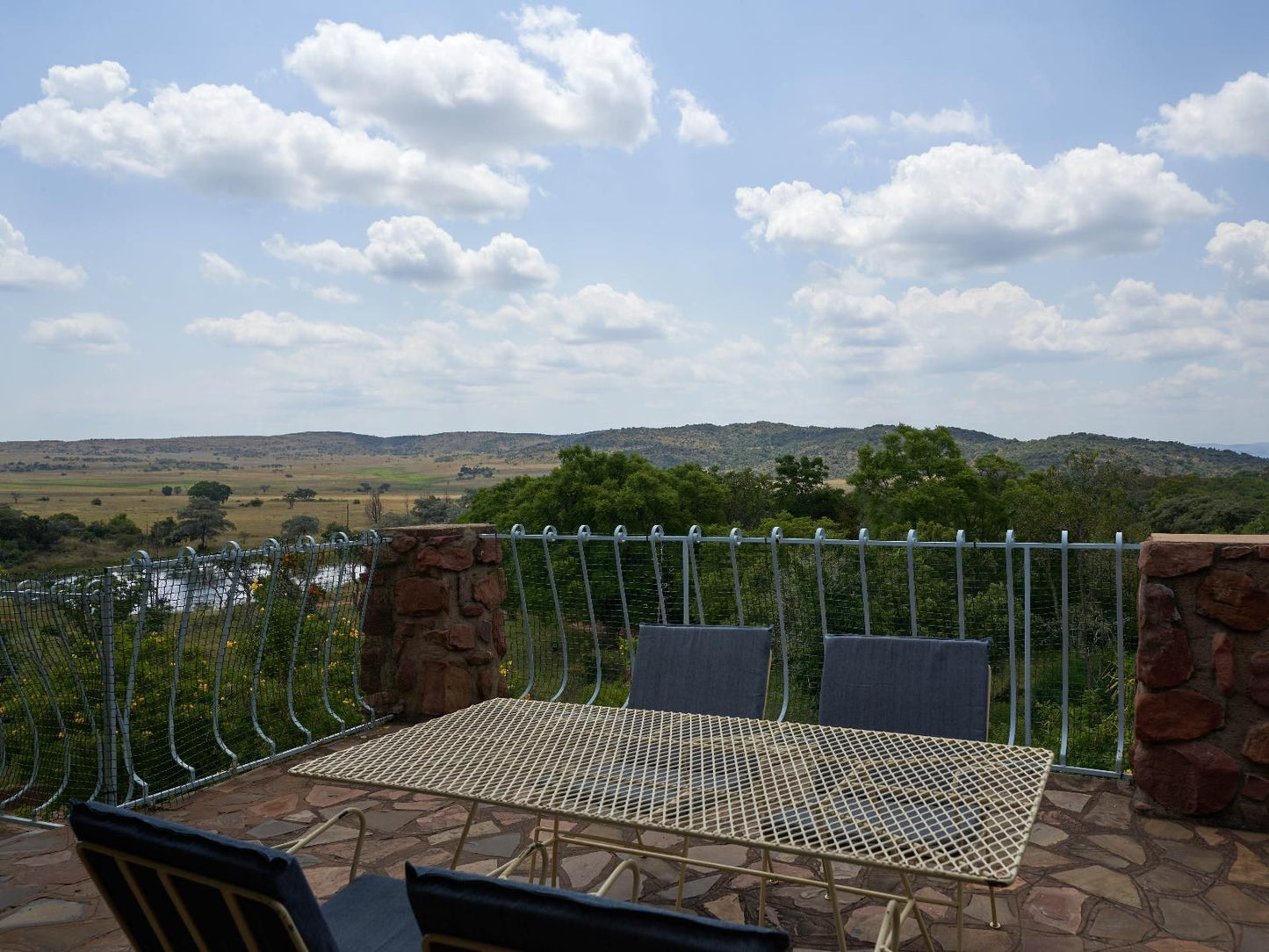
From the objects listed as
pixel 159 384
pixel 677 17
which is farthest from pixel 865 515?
pixel 677 17

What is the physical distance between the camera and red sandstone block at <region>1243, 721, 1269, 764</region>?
10.5ft

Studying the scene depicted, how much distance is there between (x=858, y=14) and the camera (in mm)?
9312

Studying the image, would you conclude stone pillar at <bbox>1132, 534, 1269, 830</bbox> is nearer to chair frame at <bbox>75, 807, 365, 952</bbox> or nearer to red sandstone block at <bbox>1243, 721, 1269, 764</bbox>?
red sandstone block at <bbox>1243, 721, 1269, 764</bbox>

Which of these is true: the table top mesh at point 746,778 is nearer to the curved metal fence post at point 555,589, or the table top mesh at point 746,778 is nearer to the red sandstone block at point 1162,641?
the red sandstone block at point 1162,641

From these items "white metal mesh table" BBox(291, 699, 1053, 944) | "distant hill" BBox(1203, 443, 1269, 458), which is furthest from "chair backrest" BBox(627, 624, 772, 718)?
"distant hill" BBox(1203, 443, 1269, 458)

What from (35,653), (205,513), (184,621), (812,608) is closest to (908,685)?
(184,621)

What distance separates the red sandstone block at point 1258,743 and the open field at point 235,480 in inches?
689

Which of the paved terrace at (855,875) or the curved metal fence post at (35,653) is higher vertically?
the curved metal fence post at (35,653)

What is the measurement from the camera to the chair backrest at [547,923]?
0.96 m

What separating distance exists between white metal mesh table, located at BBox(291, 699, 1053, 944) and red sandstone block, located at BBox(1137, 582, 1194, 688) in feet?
4.34

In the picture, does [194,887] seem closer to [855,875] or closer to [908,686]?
[908,686]

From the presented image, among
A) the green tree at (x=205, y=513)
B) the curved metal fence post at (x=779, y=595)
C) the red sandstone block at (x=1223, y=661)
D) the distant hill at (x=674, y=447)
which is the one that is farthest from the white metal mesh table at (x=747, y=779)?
the distant hill at (x=674, y=447)

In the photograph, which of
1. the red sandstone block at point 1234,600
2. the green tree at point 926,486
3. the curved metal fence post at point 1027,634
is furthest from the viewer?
the green tree at point 926,486

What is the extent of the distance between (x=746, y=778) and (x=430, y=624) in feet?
9.63
